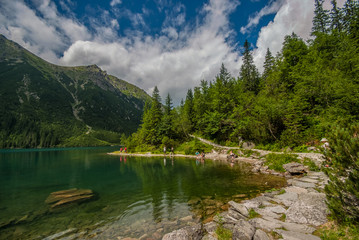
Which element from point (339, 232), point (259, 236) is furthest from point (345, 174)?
point (259, 236)

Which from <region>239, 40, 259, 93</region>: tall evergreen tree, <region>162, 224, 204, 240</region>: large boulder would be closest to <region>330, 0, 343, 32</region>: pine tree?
<region>239, 40, 259, 93</region>: tall evergreen tree

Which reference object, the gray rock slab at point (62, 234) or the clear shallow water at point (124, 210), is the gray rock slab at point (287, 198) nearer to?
the clear shallow water at point (124, 210)

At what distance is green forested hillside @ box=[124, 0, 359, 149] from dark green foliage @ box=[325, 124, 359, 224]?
3.16 ft

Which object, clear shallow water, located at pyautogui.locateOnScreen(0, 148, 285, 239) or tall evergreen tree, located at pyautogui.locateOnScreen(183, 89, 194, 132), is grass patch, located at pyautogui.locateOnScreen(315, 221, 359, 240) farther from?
tall evergreen tree, located at pyautogui.locateOnScreen(183, 89, 194, 132)

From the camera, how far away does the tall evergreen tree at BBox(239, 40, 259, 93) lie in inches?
2221

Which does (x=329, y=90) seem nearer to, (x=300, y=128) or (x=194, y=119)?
(x=300, y=128)

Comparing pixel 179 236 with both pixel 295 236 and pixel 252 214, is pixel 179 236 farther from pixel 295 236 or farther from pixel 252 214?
pixel 295 236

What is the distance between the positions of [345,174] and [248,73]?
60.1 meters

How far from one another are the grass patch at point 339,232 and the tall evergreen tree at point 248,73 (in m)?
56.7

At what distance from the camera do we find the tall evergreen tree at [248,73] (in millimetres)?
56406

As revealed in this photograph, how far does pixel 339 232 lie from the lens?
15.8 ft

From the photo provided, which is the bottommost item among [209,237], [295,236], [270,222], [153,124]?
[209,237]

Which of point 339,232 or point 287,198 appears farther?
point 287,198

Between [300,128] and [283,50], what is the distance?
24709mm
